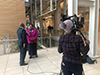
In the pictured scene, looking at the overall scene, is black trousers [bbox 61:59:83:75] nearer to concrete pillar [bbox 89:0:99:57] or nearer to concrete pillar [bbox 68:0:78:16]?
concrete pillar [bbox 68:0:78:16]

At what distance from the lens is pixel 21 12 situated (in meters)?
9.52

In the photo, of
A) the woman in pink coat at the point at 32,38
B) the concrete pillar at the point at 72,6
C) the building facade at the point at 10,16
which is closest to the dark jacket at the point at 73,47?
the concrete pillar at the point at 72,6

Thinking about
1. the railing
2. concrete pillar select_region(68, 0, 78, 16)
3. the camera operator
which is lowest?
the railing

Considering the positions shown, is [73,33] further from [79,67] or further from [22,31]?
[22,31]

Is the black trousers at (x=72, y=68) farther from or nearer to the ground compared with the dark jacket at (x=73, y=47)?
nearer to the ground

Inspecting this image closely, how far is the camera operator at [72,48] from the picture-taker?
1.50 m

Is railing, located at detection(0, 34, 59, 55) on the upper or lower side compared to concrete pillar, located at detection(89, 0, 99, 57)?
lower

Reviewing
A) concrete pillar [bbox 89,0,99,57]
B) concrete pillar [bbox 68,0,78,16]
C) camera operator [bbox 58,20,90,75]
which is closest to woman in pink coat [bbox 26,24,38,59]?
concrete pillar [bbox 68,0,78,16]

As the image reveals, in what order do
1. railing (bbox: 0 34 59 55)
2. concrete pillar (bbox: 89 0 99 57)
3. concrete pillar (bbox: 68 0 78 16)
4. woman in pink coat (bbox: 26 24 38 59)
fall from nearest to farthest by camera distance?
concrete pillar (bbox: 68 0 78 16) → concrete pillar (bbox: 89 0 99 57) → woman in pink coat (bbox: 26 24 38 59) → railing (bbox: 0 34 59 55)

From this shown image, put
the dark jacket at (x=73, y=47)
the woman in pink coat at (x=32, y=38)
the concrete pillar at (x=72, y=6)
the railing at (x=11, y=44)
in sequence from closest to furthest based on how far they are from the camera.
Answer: the dark jacket at (x=73, y=47) → the concrete pillar at (x=72, y=6) → the woman in pink coat at (x=32, y=38) → the railing at (x=11, y=44)

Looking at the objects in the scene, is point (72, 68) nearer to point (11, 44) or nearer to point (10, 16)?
point (11, 44)

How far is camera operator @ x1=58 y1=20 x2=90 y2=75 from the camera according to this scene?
4.91 ft

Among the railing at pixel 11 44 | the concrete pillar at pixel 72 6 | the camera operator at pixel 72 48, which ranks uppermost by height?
the concrete pillar at pixel 72 6

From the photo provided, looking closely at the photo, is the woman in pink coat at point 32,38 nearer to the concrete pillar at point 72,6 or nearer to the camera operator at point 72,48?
the concrete pillar at point 72,6
